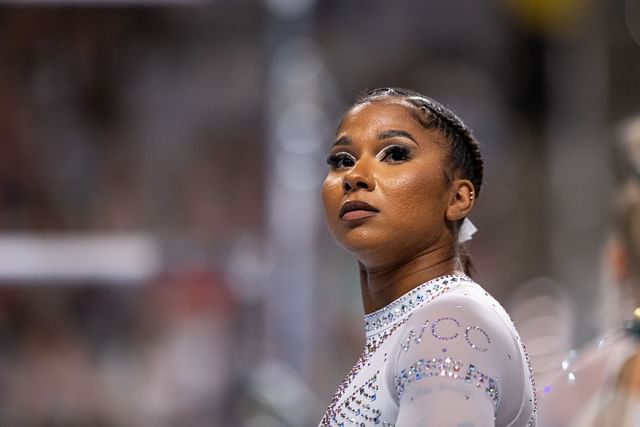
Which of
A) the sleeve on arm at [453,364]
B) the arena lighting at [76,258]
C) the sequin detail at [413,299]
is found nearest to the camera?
the sleeve on arm at [453,364]

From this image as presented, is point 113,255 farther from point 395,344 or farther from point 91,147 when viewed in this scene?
point 395,344

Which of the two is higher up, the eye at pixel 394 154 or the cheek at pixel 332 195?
the eye at pixel 394 154

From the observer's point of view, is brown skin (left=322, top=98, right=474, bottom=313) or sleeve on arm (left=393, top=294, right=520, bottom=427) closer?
sleeve on arm (left=393, top=294, right=520, bottom=427)

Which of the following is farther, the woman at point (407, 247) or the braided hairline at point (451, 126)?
the braided hairline at point (451, 126)

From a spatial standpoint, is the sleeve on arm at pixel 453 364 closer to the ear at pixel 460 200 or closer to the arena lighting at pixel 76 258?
the ear at pixel 460 200

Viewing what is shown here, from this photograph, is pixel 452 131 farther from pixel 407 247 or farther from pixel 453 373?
pixel 453 373

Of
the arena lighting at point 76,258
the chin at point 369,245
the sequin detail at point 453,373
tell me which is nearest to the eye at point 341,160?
the chin at point 369,245

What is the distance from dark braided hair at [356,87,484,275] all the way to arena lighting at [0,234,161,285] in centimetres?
389

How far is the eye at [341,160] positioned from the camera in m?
1.52

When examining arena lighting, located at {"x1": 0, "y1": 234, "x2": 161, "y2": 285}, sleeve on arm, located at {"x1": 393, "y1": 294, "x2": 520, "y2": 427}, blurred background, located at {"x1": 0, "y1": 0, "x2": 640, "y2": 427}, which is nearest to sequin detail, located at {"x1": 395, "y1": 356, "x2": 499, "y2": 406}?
sleeve on arm, located at {"x1": 393, "y1": 294, "x2": 520, "y2": 427}

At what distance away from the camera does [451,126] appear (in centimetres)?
150

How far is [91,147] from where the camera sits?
19.0 ft

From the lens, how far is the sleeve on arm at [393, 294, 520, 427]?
3.92ft

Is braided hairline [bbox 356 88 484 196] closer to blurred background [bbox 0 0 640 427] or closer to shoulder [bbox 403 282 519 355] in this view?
shoulder [bbox 403 282 519 355]
